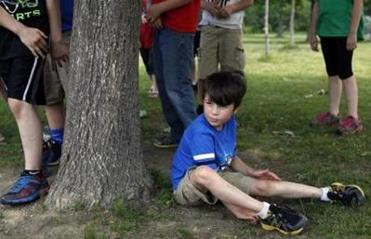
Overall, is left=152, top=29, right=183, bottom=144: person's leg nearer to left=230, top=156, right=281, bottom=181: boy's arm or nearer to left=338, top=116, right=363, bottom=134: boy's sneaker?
left=230, top=156, right=281, bottom=181: boy's arm

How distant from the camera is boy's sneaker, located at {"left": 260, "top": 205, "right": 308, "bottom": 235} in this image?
10.2 ft

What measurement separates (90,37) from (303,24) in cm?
5187

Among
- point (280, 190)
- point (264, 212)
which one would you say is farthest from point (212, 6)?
point (264, 212)

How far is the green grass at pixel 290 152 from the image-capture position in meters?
3.23

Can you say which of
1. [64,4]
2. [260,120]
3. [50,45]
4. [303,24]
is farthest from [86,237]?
[303,24]

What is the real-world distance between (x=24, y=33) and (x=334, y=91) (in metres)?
3.11

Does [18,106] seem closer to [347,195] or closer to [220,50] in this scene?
[347,195]

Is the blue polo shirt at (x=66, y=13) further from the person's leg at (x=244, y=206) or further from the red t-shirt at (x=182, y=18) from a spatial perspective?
the person's leg at (x=244, y=206)

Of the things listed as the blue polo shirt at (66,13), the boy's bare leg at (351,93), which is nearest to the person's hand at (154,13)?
the blue polo shirt at (66,13)

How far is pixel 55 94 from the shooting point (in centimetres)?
425

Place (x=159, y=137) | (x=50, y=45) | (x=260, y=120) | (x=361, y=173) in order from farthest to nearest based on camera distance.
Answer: (x=260, y=120), (x=159, y=137), (x=361, y=173), (x=50, y=45)

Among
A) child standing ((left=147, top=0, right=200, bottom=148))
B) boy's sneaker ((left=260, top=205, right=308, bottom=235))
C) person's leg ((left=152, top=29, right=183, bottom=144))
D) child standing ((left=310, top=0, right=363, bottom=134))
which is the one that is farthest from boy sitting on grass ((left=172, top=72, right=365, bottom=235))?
child standing ((left=310, top=0, right=363, bottom=134))

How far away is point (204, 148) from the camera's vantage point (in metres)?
3.38

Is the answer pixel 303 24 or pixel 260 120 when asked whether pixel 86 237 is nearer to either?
pixel 260 120
